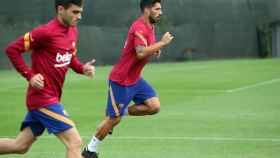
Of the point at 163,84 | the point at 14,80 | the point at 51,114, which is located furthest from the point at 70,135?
the point at 14,80

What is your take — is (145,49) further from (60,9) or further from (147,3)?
(60,9)

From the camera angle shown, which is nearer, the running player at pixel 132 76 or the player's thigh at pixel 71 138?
the player's thigh at pixel 71 138

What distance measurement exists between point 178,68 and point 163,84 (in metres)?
7.65

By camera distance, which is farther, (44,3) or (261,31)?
(261,31)

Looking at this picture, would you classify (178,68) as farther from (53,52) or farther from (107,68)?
(53,52)

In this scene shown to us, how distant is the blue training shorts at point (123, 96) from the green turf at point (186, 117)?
0.58m

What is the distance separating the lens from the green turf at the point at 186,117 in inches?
469

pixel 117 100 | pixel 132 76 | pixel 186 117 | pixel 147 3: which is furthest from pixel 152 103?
pixel 186 117

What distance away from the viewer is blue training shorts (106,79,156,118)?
11.2 m

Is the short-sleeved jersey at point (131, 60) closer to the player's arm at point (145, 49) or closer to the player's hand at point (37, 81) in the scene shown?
the player's arm at point (145, 49)

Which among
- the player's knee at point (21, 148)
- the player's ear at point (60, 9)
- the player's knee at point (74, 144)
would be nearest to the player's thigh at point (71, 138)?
the player's knee at point (74, 144)

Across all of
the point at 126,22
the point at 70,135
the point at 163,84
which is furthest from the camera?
the point at 126,22

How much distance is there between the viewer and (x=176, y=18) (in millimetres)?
37031

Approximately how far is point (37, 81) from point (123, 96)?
2.97 meters
